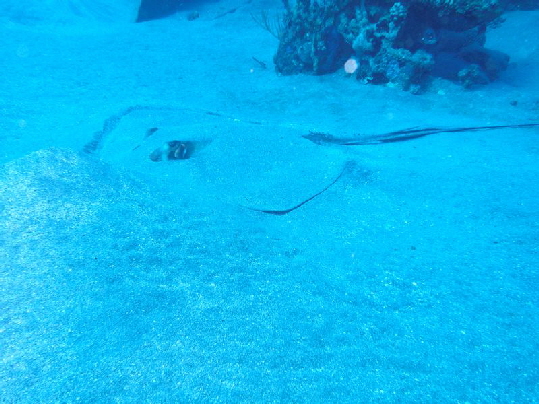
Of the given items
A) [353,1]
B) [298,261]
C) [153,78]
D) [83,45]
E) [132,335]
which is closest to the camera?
[132,335]

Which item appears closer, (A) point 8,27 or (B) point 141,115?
(B) point 141,115

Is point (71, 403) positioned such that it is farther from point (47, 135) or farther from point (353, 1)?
point (353, 1)

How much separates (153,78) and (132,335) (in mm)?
8098

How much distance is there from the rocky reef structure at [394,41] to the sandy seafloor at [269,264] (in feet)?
5.59

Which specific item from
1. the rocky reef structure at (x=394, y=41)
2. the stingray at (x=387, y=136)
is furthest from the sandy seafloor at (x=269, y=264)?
the rocky reef structure at (x=394, y=41)

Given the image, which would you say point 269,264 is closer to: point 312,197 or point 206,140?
point 312,197

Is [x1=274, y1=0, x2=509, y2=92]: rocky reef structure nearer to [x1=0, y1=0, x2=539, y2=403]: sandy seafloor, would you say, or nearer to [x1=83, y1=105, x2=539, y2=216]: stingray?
[x1=0, y1=0, x2=539, y2=403]: sandy seafloor

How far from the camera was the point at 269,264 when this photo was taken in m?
3.01

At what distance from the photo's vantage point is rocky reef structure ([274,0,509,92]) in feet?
22.7

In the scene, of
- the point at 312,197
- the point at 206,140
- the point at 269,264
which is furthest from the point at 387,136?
the point at 269,264

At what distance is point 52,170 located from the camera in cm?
381

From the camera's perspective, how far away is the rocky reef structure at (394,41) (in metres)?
6.92

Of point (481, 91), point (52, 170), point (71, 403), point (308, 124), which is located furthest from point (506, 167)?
point (52, 170)

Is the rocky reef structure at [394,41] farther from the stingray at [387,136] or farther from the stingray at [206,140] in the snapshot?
the stingray at [206,140]
